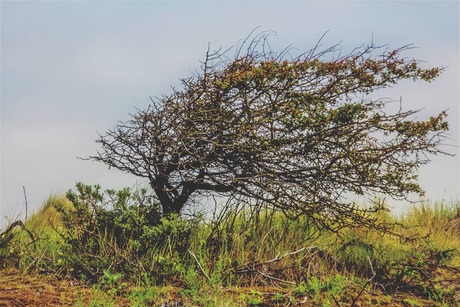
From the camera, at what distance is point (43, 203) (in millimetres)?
10727

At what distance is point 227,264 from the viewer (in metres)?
6.71

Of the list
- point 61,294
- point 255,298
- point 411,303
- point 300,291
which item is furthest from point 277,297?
point 61,294

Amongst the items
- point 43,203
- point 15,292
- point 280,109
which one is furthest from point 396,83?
point 43,203

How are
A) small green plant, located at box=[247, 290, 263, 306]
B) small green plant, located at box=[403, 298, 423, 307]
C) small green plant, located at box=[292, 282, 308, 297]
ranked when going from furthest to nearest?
1. small green plant, located at box=[403, 298, 423, 307]
2. small green plant, located at box=[292, 282, 308, 297]
3. small green plant, located at box=[247, 290, 263, 306]

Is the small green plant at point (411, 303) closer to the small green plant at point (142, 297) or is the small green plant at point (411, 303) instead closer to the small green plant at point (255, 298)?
the small green plant at point (255, 298)

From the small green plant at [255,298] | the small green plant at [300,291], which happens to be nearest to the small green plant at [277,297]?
the small green plant at [255,298]

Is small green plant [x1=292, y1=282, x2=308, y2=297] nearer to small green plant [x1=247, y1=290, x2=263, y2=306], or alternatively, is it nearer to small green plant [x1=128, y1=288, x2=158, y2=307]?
small green plant [x1=247, y1=290, x2=263, y2=306]

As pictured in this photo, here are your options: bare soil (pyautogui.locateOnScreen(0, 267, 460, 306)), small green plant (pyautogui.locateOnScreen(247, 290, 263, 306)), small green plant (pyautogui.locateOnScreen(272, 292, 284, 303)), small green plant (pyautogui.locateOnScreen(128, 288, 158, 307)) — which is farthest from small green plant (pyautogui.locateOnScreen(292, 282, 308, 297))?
small green plant (pyautogui.locateOnScreen(128, 288, 158, 307))

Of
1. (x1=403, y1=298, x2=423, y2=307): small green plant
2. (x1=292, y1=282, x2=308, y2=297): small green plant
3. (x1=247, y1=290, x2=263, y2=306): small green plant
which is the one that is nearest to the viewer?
(x1=247, y1=290, x2=263, y2=306): small green plant

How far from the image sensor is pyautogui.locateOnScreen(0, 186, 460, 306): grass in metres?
5.92

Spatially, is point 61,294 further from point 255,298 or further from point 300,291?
point 300,291

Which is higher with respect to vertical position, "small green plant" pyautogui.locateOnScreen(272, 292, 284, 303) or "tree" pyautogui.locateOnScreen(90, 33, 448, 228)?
"tree" pyautogui.locateOnScreen(90, 33, 448, 228)

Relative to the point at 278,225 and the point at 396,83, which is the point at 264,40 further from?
the point at 278,225

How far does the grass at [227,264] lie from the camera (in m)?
5.92
